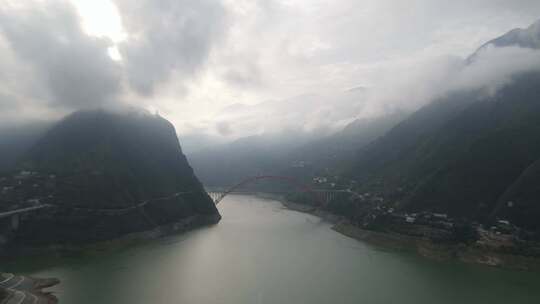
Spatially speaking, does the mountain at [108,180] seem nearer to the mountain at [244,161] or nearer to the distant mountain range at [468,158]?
the distant mountain range at [468,158]

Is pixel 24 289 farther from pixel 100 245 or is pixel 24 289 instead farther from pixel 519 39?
pixel 519 39

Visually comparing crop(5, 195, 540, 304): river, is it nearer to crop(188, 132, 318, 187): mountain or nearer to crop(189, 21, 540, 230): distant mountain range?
crop(189, 21, 540, 230): distant mountain range

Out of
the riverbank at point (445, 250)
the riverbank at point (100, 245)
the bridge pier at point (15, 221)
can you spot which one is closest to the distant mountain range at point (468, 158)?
the riverbank at point (445, 250)

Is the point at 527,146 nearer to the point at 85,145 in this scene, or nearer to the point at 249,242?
the point at 249,242

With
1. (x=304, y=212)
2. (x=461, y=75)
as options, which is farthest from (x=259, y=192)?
(x=461, y=75)

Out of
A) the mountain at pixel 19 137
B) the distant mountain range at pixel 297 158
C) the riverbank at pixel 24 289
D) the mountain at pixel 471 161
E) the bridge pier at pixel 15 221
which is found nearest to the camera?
the riverbank at pixel 24 289

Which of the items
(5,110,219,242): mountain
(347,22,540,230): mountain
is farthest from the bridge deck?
(347,22,540,230): mountain
